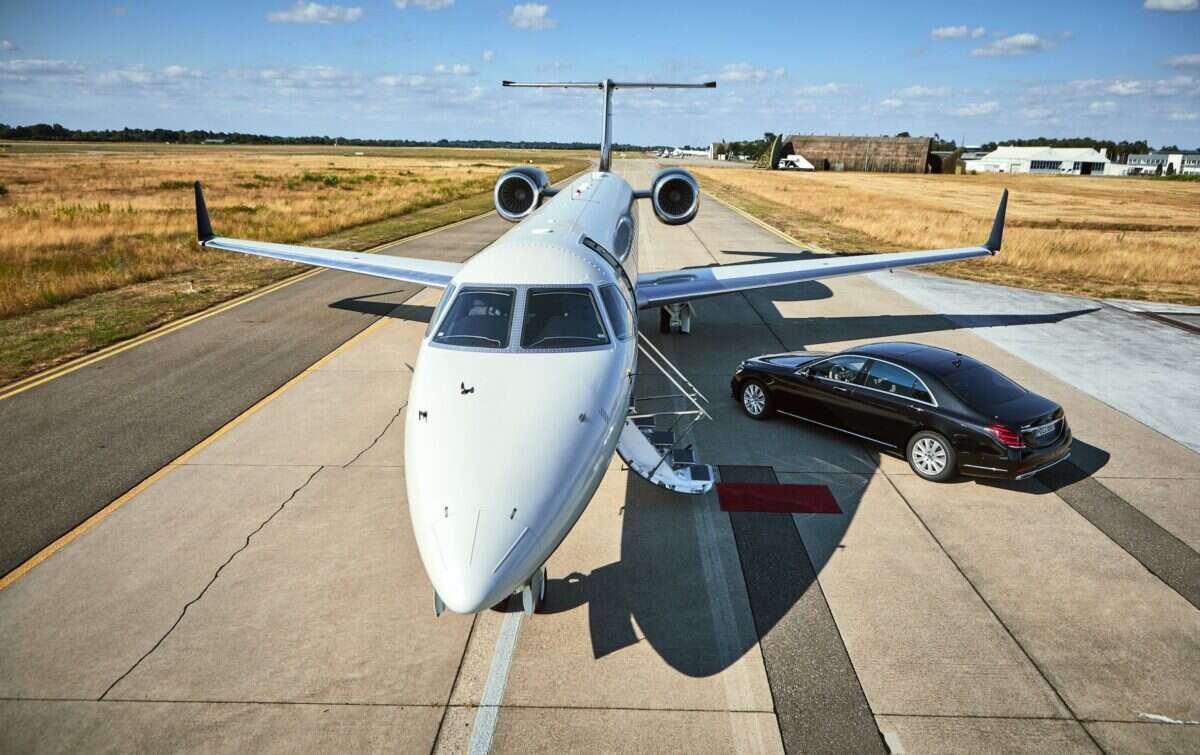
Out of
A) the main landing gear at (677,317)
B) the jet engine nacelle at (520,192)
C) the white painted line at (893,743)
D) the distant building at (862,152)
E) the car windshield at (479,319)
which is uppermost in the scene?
the distant building at (862,152)

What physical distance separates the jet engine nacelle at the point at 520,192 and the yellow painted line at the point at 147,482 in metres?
7.07

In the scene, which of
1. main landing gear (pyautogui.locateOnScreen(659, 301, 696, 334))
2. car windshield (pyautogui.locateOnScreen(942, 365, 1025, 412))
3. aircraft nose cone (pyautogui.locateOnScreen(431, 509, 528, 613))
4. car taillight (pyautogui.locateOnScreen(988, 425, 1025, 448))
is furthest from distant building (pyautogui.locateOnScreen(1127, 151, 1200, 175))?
aircraft nose cone (pyautogui.locateOnScreen(431, 509, 528, 613))

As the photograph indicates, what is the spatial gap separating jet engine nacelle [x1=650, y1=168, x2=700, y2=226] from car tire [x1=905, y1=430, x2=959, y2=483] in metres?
10.4

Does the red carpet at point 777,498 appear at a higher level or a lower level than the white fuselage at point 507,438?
lower

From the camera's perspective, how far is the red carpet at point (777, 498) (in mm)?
7996

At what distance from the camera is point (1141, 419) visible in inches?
423

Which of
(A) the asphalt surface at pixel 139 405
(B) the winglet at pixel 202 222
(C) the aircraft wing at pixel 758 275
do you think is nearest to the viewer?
(A) the asphalt surface at pixel 139 405

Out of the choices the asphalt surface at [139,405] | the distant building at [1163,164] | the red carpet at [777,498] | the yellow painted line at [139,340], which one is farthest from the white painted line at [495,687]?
the distant building at [1163,164]

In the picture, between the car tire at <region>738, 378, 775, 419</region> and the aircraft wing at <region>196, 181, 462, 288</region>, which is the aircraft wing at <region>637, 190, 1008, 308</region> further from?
the aircraft wing at <region>196, 181, 462, 288</region>

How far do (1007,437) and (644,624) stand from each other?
5018mm

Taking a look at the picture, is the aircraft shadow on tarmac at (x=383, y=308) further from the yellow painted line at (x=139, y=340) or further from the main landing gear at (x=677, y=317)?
the main landing gear at (x=677, y=317)

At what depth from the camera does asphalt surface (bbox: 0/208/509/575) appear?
8195mm

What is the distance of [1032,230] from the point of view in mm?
33812

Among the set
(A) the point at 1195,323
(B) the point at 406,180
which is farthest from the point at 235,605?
(B) the point at 406,180
